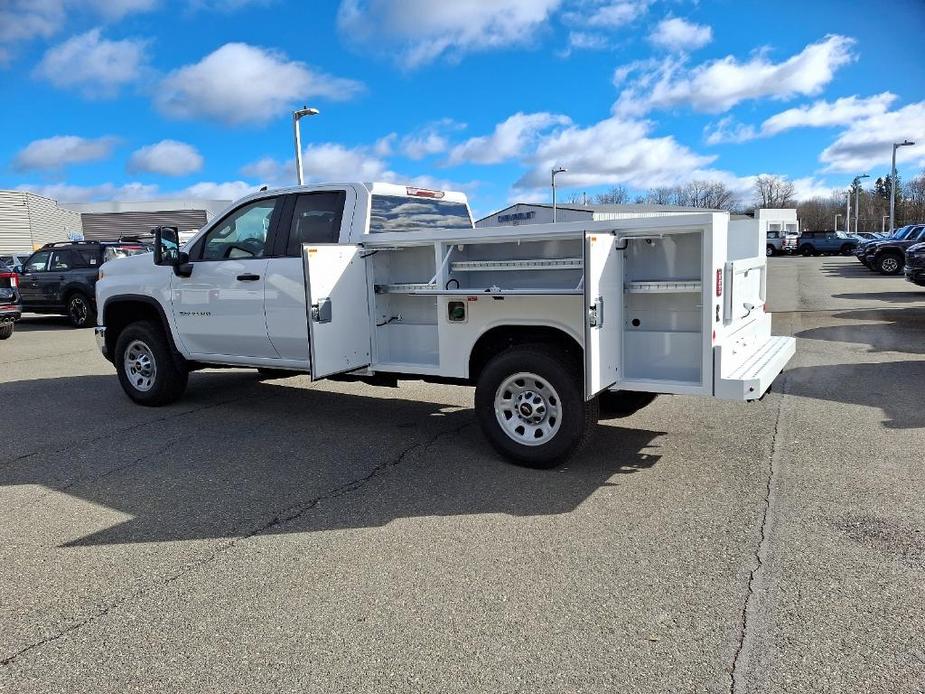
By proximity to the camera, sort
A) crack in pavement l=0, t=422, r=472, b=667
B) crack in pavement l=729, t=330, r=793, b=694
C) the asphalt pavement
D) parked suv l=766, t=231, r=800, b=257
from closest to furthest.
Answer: crack in pavement l=729, t=330, r=793, b=694 → the asphalt pavement → crack in pavement l=0, t=422, r=472, b=667 → parked suv l=766, t=231, r=800, b=257

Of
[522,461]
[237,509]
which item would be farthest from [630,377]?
[237,509]

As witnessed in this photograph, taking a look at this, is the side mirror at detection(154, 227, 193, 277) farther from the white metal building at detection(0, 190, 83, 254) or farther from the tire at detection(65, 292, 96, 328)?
the white metal building at detection(0, 190, 83, 254)

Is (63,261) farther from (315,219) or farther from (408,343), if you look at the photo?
(408,343)

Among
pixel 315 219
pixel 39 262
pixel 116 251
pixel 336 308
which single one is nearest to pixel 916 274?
pixel 315 219

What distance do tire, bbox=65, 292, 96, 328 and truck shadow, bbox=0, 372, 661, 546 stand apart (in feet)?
31.2

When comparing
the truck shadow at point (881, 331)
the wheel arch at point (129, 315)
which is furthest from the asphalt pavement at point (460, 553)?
the truck shadow at point (881, 331)

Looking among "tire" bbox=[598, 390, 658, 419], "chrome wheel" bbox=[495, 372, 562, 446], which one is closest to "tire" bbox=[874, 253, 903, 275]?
"tire" bbox=[598, 390, 658, 419]

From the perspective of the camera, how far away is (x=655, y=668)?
2.87 metres

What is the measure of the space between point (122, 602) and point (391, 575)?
132 centimetres

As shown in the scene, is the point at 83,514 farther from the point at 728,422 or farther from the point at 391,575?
the point at 728,422

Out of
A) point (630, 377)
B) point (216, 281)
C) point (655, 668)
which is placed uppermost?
point (216, 281)

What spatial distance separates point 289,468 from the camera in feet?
18.2

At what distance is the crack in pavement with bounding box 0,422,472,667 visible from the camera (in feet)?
10.6

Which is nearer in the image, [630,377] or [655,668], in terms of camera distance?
[655,668]
